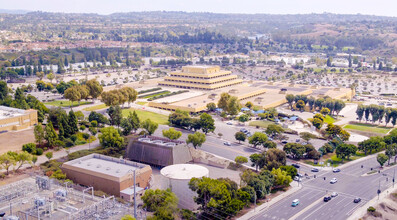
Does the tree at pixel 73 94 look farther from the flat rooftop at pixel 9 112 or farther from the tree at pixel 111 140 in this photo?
the tree at pixel 111 140

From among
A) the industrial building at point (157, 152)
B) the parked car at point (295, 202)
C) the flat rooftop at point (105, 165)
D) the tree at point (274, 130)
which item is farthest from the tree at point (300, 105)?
the flat rooftop at point (105, 165)

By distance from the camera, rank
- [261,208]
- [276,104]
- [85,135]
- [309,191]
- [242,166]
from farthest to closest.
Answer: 1. [276,104]
2. [85,135]
3. [242,166]
4. [309,191]
5. [261,208]

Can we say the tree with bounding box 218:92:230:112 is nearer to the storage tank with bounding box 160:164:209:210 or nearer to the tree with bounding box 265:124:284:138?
the tree with bounding box 265:124:284:138

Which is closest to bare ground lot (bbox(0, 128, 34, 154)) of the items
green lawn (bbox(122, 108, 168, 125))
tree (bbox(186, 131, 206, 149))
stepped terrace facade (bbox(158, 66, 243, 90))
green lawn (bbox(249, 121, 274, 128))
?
green lawn (bbox(122, 108, 168, 125))

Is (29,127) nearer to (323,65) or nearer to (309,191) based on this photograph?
(309,191)

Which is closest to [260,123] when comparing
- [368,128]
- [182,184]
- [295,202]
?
[368,128]

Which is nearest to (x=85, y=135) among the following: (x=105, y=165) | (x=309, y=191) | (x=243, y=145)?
(x=105, y=165)
